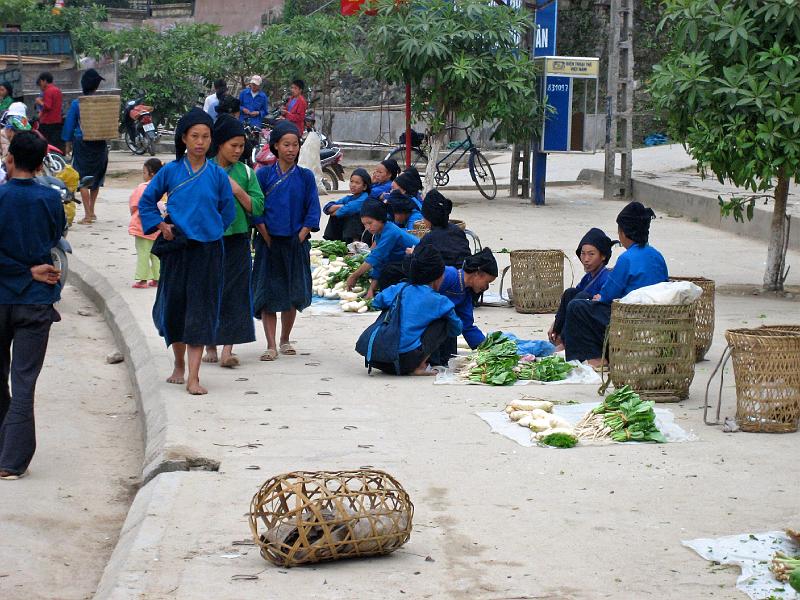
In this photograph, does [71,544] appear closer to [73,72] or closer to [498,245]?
[498,245]

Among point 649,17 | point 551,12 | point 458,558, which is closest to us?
point 458,558

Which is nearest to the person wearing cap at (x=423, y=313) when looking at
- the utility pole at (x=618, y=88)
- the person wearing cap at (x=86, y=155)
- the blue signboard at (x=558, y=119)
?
the person wearing cap at (x=86, y=155)

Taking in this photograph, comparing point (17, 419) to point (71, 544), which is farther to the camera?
point (17, 419)

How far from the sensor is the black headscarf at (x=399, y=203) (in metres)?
12.0

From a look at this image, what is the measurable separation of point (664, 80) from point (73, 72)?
16.6 metres

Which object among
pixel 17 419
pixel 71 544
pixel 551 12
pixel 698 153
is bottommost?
pixel 71 544

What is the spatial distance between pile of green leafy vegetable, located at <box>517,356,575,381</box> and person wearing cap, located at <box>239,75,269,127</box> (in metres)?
15.3

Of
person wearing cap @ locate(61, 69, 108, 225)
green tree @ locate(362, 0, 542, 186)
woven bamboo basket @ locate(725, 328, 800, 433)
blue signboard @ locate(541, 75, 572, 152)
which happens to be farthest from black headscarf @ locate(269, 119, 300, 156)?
blue signboard @ locate(541, 75, 572, 152)

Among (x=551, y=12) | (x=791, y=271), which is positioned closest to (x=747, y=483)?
(x=791, y=271)

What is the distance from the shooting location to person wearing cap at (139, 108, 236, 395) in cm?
751

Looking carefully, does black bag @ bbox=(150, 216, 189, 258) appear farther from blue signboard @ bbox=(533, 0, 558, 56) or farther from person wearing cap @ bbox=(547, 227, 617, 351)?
blue signboard @ bbox=(533, 0, 558, 56)

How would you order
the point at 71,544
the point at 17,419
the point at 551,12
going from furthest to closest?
the point at 551,12
the point at 17,419
the point at 71,544

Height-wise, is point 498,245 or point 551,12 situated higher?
point 551,12

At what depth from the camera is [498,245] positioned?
15117 millimetres
